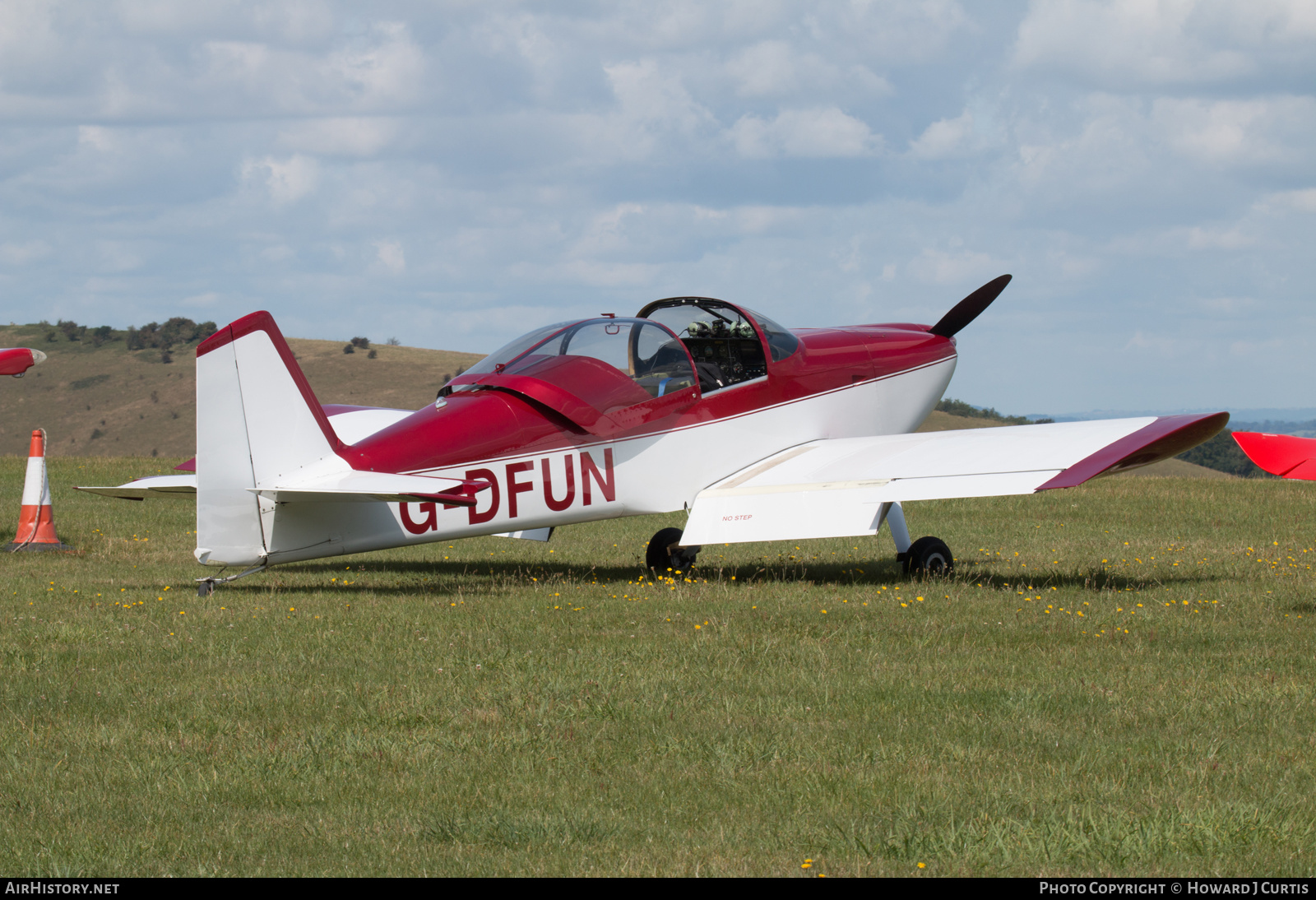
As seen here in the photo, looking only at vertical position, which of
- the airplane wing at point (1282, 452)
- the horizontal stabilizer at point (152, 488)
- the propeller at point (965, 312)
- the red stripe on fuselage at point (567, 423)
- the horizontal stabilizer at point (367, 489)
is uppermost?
the propeller at point (965, 312)

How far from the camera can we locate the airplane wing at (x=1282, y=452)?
→ 25.2 feet

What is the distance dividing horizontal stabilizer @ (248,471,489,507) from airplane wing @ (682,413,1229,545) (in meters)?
2.38

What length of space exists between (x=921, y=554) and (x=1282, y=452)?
392cm

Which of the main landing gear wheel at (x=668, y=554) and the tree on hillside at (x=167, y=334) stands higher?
the tree on hillside at (x=167, y=334)

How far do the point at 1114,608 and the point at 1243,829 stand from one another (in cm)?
495

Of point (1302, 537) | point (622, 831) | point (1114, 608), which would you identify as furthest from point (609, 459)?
point (1302, 537)

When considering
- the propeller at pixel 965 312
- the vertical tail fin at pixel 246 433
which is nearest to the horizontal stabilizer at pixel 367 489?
the vertical tail fin at pixel 246 433

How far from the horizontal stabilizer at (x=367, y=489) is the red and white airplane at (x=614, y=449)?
3cm

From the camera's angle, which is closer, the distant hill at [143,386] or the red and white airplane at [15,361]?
the red and white airplane at [15,361]

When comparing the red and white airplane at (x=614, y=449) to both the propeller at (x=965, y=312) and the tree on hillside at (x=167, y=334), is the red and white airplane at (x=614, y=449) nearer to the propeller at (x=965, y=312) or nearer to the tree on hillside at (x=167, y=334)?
the propeller at (x=965, y=312)

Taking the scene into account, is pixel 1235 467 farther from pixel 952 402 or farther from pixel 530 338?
pixel 530 338

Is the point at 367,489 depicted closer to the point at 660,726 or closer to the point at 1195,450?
the point at 660,726

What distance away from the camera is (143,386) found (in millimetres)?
96688

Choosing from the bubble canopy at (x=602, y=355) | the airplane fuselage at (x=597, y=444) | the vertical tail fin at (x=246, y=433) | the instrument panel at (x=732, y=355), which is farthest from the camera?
the instrument panel at (x=732, y=355)
